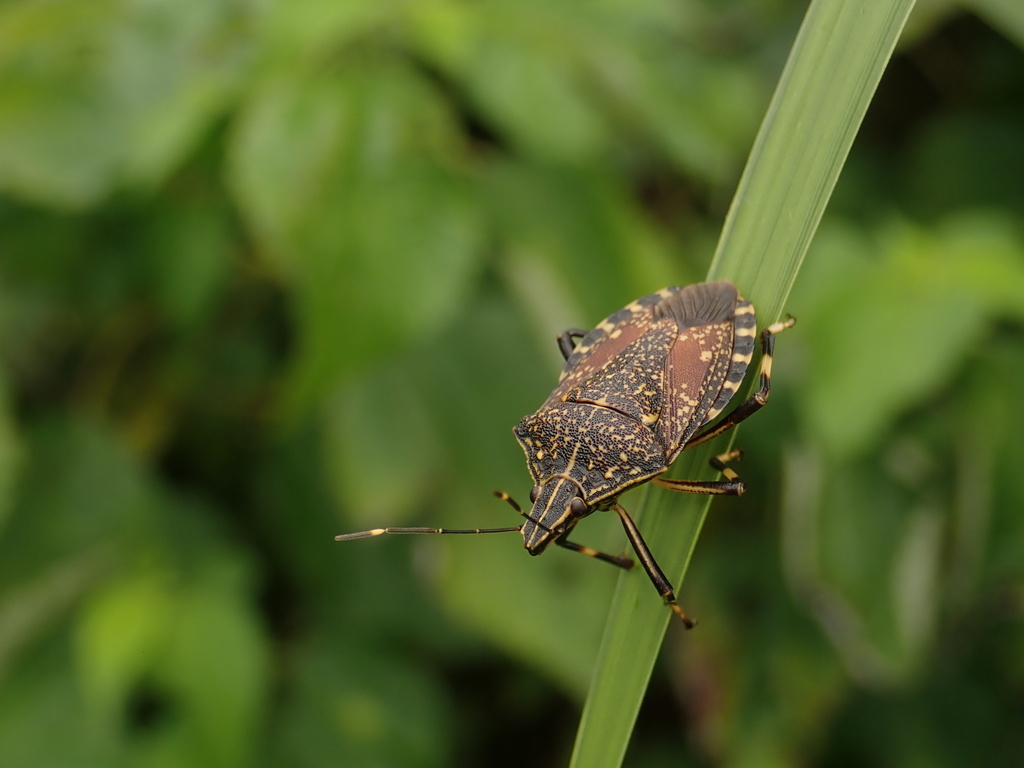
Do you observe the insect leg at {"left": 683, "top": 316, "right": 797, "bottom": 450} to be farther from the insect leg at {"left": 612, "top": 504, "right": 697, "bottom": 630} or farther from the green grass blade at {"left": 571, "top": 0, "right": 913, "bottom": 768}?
the insect leg at {"left": 612, "top": 504, "right": 697, "bottom": 630}

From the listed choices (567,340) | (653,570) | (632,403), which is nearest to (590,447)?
(632,403)

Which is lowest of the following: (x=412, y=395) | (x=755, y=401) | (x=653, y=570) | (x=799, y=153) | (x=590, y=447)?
(x=412, y=395)

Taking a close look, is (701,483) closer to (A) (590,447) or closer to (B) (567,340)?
(A) (590,447)

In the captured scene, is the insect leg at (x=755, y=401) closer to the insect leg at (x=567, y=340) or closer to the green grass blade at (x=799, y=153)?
the green grass blade at (x=799, y=153)

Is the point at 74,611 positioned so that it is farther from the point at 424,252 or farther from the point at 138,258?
the point at 424,252

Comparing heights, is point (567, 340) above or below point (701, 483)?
below

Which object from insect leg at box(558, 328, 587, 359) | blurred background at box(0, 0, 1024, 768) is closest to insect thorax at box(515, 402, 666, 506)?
insect leg at box(558, 328, 587, 359)

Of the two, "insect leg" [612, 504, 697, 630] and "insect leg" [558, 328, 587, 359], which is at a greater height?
"insect leg" [612, 504, 697, 630]
